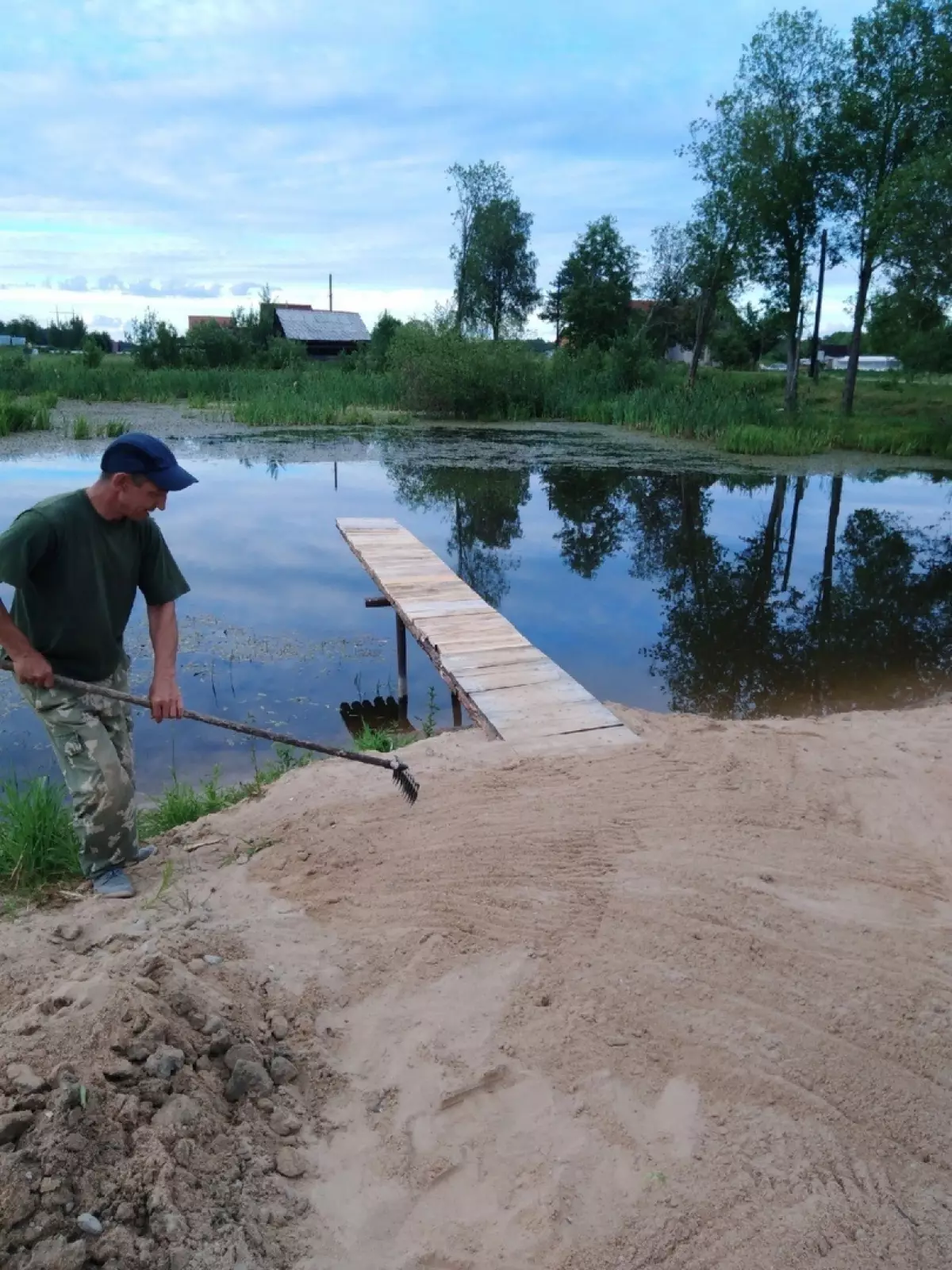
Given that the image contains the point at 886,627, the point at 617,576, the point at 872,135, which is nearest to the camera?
the point at 886,627

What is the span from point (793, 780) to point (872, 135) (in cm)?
2247

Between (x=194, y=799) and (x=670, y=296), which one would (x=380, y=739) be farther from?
(x=670, y=296)

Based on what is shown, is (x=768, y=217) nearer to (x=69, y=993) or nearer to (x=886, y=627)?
(x=886, y=627)

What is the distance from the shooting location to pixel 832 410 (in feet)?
76.8

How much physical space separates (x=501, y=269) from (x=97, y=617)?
3844 cm

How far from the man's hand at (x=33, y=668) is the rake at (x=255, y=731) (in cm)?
3

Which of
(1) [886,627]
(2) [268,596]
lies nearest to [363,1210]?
(2) [268,596]

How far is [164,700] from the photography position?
3.10m

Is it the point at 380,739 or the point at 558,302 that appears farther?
the point at 558,302

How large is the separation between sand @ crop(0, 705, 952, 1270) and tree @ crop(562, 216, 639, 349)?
3343 cm

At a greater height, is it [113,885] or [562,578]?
[113,885]


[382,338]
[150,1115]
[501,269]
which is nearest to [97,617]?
[150,1115]

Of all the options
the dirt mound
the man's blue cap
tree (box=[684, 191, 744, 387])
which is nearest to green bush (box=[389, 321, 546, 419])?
tree (box=[684, 191, 744, 387])

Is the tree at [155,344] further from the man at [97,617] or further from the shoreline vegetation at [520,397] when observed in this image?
the man at [97,617]
